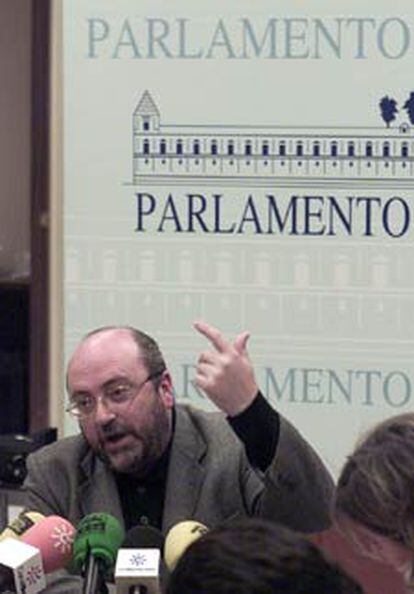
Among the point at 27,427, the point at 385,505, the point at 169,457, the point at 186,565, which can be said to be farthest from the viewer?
the point at 27,427

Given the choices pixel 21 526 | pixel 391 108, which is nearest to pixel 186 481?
pixel 21 526

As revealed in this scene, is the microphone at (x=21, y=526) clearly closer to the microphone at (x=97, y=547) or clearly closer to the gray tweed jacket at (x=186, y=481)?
the microphone at (x=97, y=547)

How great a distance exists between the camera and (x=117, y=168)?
429cm

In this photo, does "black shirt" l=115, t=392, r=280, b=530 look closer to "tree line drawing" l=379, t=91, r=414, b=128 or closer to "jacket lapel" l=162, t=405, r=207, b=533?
"jacket lapel" l=162, t=405, r=207, b=533

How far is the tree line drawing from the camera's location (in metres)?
4.11

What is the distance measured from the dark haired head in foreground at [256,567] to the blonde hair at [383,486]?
799 millimetres

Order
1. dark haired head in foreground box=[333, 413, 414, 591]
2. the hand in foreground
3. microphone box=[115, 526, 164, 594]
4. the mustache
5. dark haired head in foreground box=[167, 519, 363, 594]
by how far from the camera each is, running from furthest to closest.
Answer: the mustache → the hand in foreground → dark haired head in foreground box=[333, 413, 414, 591] → microphone box=[115, 526, 164, 594] → dark haired head in foreground box=[167, 519, 363, 594]

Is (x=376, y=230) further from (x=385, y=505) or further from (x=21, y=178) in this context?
(x=385, y=505)

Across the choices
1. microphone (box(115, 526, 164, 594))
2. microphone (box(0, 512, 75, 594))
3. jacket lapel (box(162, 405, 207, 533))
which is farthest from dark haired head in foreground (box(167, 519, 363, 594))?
jacket lapel (box(162, 405, 207, 533))

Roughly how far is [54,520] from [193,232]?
168 centimetres

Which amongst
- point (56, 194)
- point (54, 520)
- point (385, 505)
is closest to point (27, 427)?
point (56, 194)

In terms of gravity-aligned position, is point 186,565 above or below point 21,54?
below

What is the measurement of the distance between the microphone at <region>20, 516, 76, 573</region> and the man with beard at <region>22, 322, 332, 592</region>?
0.48m

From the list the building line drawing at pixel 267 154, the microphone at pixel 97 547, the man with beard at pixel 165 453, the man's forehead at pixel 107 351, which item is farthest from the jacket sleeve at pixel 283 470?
the building line drawing at pixel 267 154
